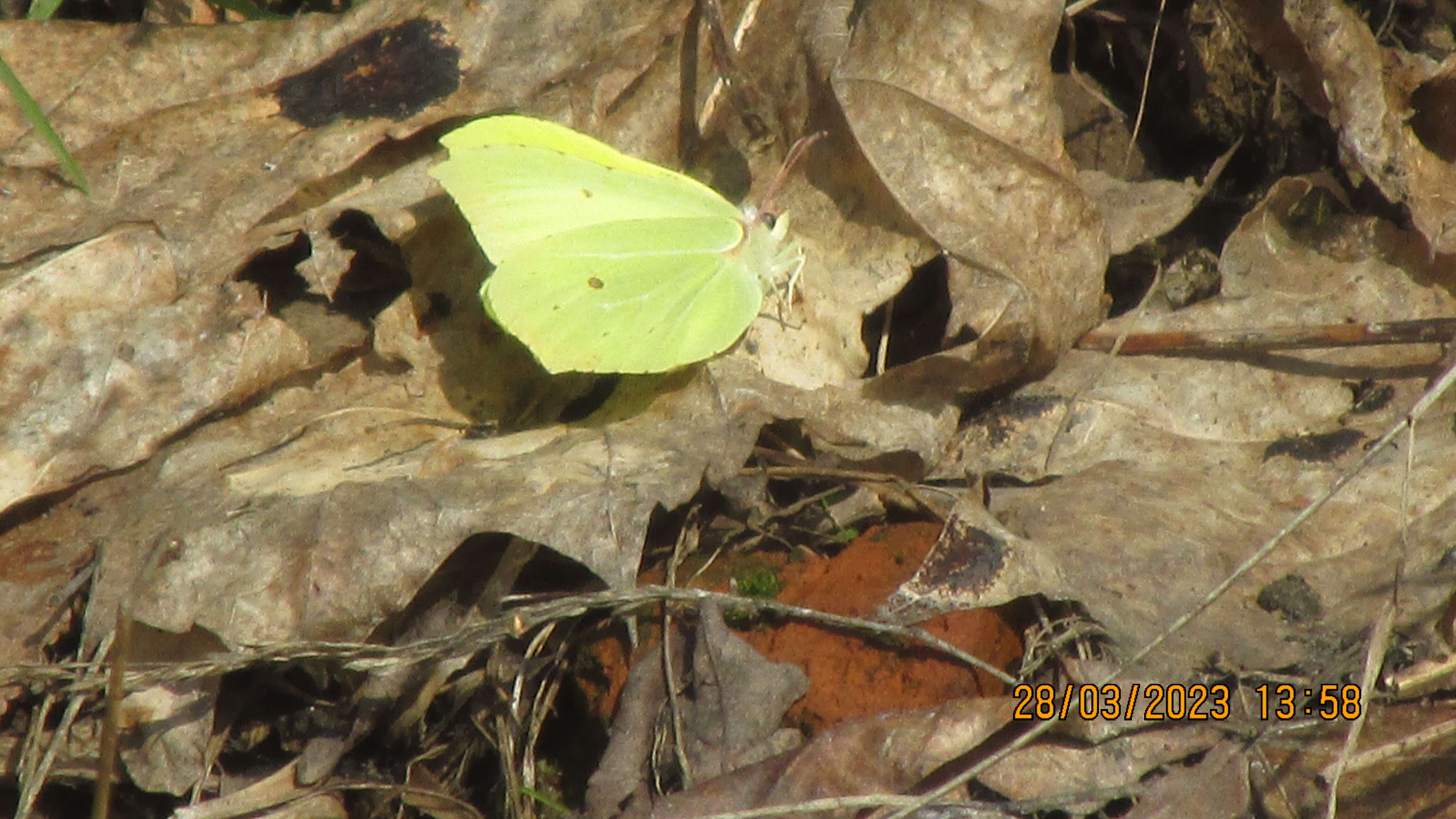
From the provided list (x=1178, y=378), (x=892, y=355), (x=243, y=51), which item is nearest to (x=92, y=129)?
(x=243, y=51)

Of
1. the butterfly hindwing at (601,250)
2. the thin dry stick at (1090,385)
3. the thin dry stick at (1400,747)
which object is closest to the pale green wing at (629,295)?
the butterfly hindwing at (601,250)

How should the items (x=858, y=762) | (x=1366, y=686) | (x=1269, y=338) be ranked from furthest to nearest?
(x=1269, y=338) < (x=858, y=762) < (x=1366, y=686)

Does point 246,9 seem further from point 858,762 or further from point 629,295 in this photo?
point 858,762

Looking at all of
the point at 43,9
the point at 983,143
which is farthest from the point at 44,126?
the point at 983,143

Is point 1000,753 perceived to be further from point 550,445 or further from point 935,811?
point 550,445
